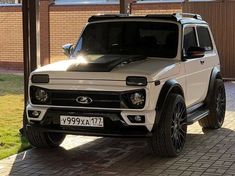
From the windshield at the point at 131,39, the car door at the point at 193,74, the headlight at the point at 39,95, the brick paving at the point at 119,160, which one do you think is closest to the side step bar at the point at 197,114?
the car door at the point at 193,74

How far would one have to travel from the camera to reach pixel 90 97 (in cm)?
709

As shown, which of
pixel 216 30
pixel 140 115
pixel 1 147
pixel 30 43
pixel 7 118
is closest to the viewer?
pixel 140 115

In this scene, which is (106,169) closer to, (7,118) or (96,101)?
(96,101)

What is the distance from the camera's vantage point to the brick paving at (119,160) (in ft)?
22.6

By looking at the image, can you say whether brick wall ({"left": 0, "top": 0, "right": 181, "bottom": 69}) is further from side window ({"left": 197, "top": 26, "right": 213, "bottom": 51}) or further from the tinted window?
the tinted window

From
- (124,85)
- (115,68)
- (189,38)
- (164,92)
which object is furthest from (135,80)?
(189,38)

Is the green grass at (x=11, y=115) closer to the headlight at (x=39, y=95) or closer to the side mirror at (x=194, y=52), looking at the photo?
the headlight at (x=39, y=95)

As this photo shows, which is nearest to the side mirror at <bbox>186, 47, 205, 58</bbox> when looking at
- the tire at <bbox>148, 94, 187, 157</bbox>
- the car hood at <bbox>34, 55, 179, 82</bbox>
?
the car hood at <bbox>34, 55, 179, 82</bbox>

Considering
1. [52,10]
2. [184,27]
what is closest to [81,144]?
[184,27]

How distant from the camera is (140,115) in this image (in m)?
6.87

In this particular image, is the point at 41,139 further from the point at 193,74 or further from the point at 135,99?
the point at 193,74

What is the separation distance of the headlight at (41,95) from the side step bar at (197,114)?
83.3 inches

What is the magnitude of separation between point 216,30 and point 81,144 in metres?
11.0

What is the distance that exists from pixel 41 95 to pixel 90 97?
0.71 metres
